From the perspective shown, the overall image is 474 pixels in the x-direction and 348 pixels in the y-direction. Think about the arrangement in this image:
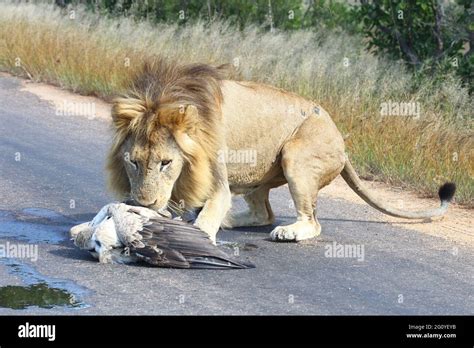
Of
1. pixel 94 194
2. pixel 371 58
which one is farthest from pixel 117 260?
pixel 371 58

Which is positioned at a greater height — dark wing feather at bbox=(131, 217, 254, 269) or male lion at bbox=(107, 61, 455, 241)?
male lion at bbox=(107, 61, 455, 241)

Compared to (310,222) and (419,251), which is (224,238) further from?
(419,251)

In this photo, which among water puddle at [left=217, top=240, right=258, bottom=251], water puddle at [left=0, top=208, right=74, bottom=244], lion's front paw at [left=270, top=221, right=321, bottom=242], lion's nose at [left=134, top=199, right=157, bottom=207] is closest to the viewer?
lion's nose at [left=134, top=199, right=157, bottom=207]

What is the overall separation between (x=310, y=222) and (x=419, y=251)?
0.88 meters

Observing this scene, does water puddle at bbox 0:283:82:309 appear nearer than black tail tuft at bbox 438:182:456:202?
Yes

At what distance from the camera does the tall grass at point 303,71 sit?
473 inches

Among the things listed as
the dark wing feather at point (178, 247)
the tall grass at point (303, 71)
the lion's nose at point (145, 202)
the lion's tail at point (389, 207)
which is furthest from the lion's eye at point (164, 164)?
the tall grass at point (303, 71)

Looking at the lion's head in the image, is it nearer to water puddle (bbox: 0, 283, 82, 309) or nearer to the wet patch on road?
the wet patch on road

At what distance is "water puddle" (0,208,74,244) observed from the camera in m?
8.49

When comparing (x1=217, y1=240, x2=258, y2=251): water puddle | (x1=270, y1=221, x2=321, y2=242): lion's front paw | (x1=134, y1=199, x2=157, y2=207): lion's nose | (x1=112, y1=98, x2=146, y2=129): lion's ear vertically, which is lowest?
(x1=217, y1=240, x2=258, y2=251): water puddle

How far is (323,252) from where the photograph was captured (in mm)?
8406

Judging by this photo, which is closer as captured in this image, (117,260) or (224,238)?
(117,260)

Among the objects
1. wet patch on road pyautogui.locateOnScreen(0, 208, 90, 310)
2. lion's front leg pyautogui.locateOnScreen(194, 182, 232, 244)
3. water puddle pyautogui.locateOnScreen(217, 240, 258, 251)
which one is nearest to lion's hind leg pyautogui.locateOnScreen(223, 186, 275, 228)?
water puddle pyautogui.locateOnScreen(217, 240, 258, 251)

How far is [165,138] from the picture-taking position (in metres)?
7.63
